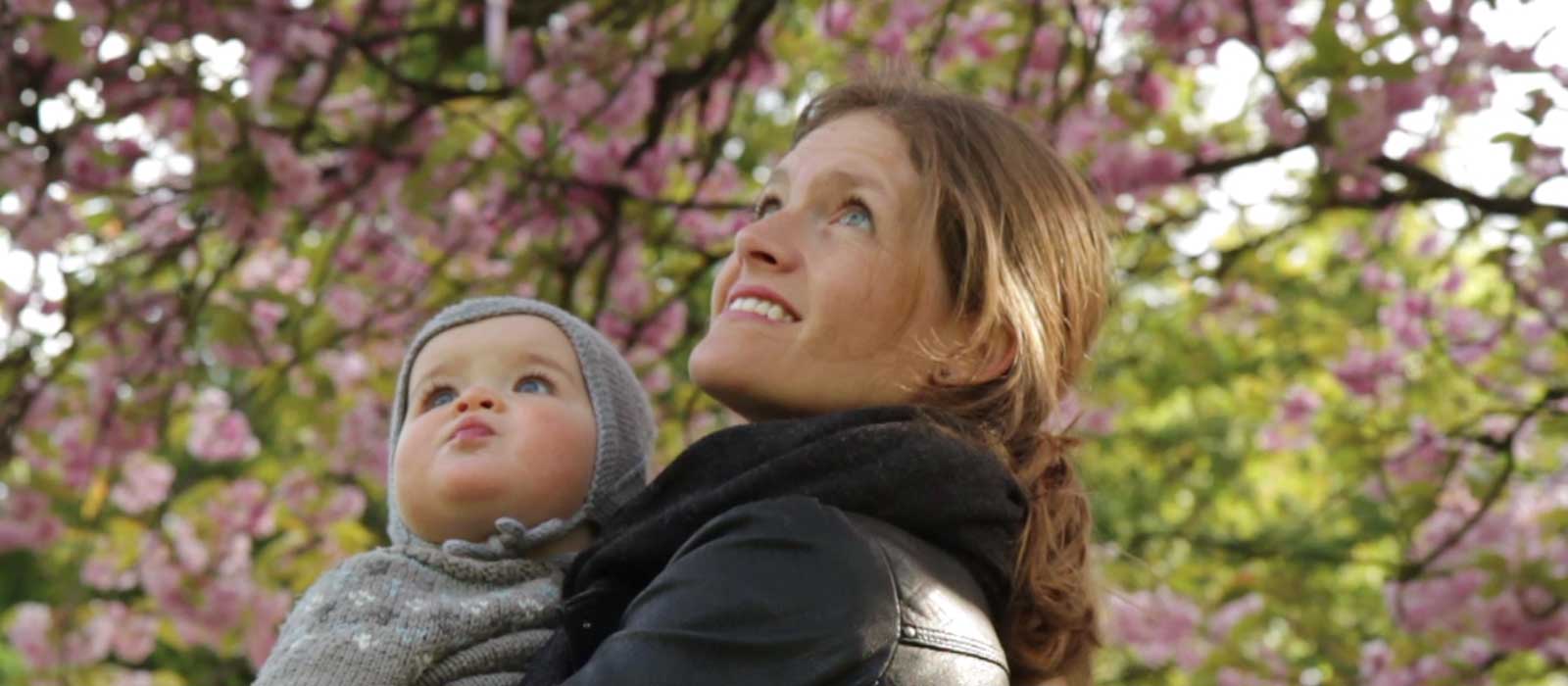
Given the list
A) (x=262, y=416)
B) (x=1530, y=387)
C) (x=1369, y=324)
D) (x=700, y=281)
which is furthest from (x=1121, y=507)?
(x=262, y=416)

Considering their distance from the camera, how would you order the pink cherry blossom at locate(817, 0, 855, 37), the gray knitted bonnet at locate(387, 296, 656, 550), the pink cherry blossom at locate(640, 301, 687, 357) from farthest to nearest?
the pink cherry blossom at locate(817, 0, 855, 37), the pink cherry blossom at locate(640, 301, 687, 357), the gray knitted bonnet at locate(387, 296, 656, 550)

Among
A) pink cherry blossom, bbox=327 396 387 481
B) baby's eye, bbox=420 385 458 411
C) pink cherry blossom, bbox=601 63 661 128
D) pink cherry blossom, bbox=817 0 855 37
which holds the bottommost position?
pink cherry blossom, bbox=327 396 387 481

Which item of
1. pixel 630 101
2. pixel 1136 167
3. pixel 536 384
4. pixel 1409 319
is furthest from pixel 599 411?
pixel 1409 319

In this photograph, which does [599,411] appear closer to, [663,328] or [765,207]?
[765,207]

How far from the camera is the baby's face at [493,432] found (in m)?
1.90

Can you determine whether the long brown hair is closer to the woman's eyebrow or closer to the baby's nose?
the woman's eyebrow

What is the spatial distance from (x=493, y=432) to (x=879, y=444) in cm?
44

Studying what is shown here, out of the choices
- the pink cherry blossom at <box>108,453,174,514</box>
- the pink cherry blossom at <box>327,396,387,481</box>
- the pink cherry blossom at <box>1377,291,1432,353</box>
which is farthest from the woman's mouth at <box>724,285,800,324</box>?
the pink cherry blossom at <box>1377,291,1432,353</box>

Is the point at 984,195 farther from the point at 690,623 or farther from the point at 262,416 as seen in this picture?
the point at 262,416

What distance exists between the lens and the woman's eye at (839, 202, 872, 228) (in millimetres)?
1924

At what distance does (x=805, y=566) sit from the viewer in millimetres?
1528

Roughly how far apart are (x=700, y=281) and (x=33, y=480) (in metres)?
1.66

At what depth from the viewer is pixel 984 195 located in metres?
1.95

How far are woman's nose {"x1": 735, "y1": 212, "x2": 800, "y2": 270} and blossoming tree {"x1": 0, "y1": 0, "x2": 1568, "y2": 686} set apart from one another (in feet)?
6.41
